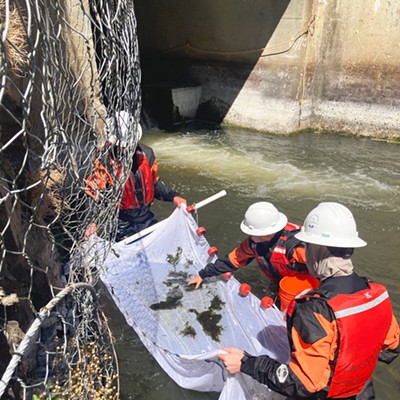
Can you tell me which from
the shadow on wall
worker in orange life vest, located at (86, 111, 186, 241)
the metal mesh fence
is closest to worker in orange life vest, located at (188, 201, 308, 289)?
worker in orange life vest, located at (86, 111, 186, 241)

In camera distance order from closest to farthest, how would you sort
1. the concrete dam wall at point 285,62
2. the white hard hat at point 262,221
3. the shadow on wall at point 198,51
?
the white hard hat at point 262,221 < the concrete dam wall at point 285,62 < the shadow on wall at point 198,51

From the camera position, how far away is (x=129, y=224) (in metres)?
4.00

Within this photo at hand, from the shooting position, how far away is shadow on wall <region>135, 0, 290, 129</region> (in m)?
9.91

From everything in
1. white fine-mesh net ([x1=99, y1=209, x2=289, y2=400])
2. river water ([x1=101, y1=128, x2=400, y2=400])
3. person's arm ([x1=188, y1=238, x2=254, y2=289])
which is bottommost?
river water ([x1=101, y1=128, x2=400, y2=400])

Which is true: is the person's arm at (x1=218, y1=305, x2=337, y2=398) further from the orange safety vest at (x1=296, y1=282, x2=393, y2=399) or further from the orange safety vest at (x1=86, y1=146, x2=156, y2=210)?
the orange safety vest at (x1=86, y1=146, x2=156, y2=210)

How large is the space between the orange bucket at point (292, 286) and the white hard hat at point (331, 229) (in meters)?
1.08

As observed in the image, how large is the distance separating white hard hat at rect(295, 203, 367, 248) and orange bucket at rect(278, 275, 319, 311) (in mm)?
1078

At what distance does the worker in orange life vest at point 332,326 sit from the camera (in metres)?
1.82

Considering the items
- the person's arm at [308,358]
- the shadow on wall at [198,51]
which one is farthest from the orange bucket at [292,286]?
the shadow on wall at [198,51]

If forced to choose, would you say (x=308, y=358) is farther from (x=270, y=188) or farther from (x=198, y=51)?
(x=198, y=51)

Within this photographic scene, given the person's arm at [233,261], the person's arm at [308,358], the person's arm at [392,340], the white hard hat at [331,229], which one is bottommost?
the person's arm at [233,261]

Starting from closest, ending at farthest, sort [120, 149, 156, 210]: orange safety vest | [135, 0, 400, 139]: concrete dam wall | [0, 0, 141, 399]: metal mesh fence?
[0, 0, 141, 399]: metal mesh fence
[120, 149, 156, 210]: orange safety vest
[135, 0, 400, 139]: concrete dam wall

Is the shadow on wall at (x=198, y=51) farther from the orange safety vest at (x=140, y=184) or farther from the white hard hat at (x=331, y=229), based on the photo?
the white hard hat at (x=331, y=229)

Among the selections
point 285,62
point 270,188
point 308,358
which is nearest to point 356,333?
point 308,358
